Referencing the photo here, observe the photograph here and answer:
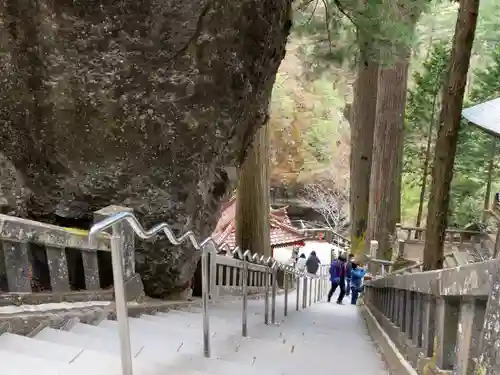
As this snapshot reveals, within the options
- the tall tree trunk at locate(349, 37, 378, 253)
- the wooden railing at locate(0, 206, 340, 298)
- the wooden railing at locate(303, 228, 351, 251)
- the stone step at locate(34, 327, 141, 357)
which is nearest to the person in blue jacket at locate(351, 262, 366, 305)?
the tall tree trunk at locate(349, 37, 378, 253)

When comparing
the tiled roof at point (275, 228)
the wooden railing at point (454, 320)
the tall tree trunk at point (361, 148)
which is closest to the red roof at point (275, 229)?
the tiled roof at point (275, 228)

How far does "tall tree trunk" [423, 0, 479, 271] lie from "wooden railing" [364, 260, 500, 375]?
2540mm

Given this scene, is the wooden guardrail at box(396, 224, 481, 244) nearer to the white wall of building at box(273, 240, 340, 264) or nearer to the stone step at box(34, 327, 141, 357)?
the white wall of building at box(273, 240, 340, 264)

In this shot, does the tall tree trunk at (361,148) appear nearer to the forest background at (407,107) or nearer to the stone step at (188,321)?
the forest background at (407,107)

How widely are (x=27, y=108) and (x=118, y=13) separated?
1.21m

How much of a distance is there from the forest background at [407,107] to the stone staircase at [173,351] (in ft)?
15.8

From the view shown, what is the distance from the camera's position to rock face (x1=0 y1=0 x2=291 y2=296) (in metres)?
4.95

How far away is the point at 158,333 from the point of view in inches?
139

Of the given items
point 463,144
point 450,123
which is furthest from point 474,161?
point 450,123

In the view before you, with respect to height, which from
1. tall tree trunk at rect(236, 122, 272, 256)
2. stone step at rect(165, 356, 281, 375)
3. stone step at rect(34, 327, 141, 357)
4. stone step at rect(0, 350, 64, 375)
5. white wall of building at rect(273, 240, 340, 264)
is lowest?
white wall of building at rect(273, 240, 340, 264)

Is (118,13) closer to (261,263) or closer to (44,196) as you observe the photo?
(44,196)

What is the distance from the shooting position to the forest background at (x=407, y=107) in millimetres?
10992

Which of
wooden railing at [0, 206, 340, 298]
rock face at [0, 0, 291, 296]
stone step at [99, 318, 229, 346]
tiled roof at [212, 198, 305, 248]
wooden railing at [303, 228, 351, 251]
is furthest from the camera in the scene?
wooden railing at [303, 228, 351, 251]

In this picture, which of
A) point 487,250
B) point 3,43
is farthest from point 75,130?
point 487,250
